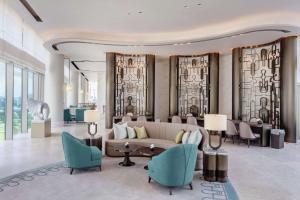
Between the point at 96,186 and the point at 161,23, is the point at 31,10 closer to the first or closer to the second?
the point at 161,23

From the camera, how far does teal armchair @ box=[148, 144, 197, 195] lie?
12.9ft

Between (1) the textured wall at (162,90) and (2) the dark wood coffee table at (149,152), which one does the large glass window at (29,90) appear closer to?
A: (1) the textured wall at (162,90)

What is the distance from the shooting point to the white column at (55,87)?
1249cm

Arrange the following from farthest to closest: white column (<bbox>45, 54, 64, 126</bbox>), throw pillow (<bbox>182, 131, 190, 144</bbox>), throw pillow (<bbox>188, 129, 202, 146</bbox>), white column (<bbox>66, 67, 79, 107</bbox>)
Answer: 1. white column (<bbox>66, 67, 79, 107</bbox>)
2. white column (<bbox>45, 54, 64, 126</bbox>)
3. throw pillow (<bbox>182, 131, 190, 144</bbox>)
4. throw pillow (<bbox>188, 129, 202, 146</bbox>)

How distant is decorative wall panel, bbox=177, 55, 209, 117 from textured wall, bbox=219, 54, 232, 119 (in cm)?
64

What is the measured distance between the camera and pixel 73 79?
794 inches

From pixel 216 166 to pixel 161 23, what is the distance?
549cm

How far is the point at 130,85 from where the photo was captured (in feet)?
39.0

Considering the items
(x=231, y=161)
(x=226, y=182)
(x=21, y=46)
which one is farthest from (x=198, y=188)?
(x=21, y=46)

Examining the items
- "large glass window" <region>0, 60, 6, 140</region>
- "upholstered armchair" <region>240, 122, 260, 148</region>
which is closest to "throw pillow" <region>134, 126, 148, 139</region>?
"upholstered armchair" <region>240, 122, 260, 148</region>

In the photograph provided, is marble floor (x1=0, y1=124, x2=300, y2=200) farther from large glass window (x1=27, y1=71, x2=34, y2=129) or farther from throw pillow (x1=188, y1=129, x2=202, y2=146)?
large glass window (x1=27, y1=71, x2=34, y2=129)

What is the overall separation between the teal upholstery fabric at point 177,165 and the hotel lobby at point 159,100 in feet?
0.06

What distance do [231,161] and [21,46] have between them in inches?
342

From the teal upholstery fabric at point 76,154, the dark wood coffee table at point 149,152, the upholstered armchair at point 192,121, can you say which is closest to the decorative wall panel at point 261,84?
the upholstered armchair at point 192,121
